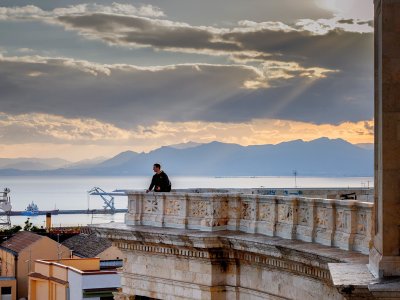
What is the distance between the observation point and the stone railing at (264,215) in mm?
16188

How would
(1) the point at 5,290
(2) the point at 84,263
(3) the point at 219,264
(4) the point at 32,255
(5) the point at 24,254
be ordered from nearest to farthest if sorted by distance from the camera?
1. (3) the point at 219,264
2. (2) the point at 84,263
3. (1) the point at 5,290
4. (5) the point at 24,254
5. (4) the point at 32,255

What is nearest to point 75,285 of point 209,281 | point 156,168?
point 156,168

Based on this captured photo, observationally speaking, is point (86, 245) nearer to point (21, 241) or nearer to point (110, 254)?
point (110, 254)

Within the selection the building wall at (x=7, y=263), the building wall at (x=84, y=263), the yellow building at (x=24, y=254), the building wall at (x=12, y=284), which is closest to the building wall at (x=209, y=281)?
the building wall at (x=84, y=263)

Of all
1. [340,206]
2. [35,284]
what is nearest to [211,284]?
[340,206]

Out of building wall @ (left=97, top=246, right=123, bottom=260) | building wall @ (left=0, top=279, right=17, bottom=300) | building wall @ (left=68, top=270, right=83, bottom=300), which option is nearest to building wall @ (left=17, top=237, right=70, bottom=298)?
building wall @ (left=0, top=279, right=17, bottom=300)

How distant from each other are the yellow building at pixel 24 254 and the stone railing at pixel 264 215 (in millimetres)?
41924

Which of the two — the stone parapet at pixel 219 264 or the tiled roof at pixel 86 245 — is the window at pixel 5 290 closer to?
the tiled roof at pixel 86 245

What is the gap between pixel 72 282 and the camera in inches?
1897

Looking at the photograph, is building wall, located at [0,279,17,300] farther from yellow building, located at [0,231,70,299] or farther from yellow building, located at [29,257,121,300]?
yellow building, located at [29,257,121,300]

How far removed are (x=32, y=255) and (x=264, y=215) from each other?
4792cm

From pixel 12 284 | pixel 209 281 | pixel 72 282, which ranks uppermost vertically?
pixel 209 281

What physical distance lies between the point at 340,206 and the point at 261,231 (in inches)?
143

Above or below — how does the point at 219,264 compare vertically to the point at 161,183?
below
